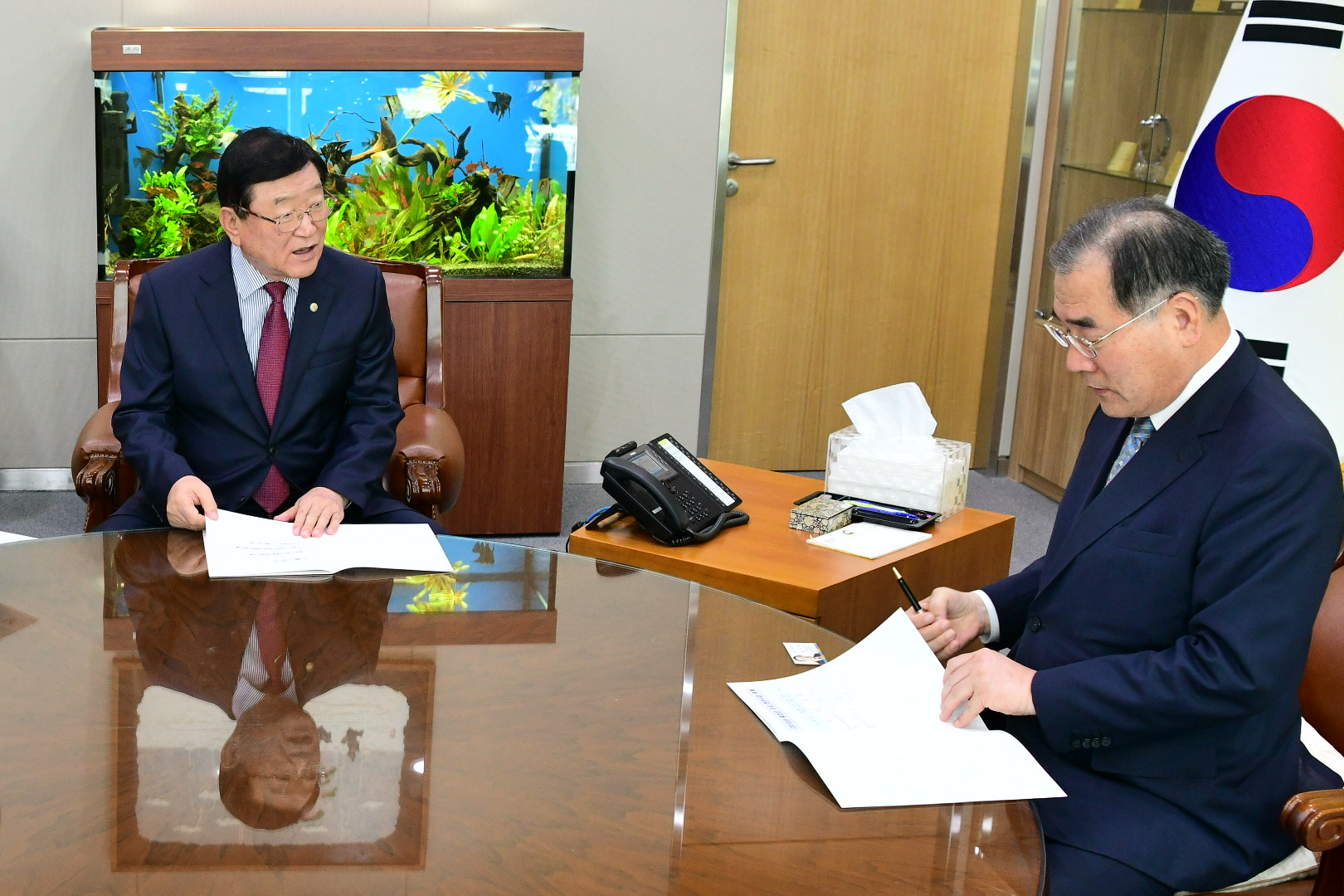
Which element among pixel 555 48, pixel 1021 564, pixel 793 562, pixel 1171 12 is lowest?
pixel 1021 564

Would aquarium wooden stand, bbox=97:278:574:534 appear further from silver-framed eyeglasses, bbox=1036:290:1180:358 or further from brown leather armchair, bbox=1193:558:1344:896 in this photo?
brown leather armchair, bbox=1193:558:1344:896

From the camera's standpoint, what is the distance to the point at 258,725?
5.14 ft

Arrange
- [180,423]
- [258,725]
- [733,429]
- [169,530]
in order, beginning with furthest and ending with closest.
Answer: [733,429], [180,423], [169,530], [258,725]

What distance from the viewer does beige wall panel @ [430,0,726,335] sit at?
467 centimetres

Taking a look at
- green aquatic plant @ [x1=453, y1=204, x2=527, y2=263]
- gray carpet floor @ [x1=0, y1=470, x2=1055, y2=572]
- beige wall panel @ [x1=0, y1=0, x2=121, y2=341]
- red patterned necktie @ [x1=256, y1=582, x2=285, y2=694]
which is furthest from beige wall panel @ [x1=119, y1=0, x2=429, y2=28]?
red patterned necktie @ [x1=256, y1=582, x2=285, y2=694]

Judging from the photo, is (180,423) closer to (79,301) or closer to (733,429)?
(79,301)

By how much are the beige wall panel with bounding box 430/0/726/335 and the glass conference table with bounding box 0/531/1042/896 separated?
290cm

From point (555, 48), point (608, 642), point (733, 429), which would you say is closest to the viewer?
point (608, 642)

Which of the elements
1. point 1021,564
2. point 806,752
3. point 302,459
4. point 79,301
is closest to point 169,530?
point 302,459

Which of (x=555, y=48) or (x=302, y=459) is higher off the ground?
(x=555, y=48)

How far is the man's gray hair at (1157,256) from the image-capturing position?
5.51 ft

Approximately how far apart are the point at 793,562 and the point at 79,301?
Answer: 3112 millimetres

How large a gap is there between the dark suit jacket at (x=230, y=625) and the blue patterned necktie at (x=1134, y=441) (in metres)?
1.09

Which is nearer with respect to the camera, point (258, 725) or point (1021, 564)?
point (258, 725)
